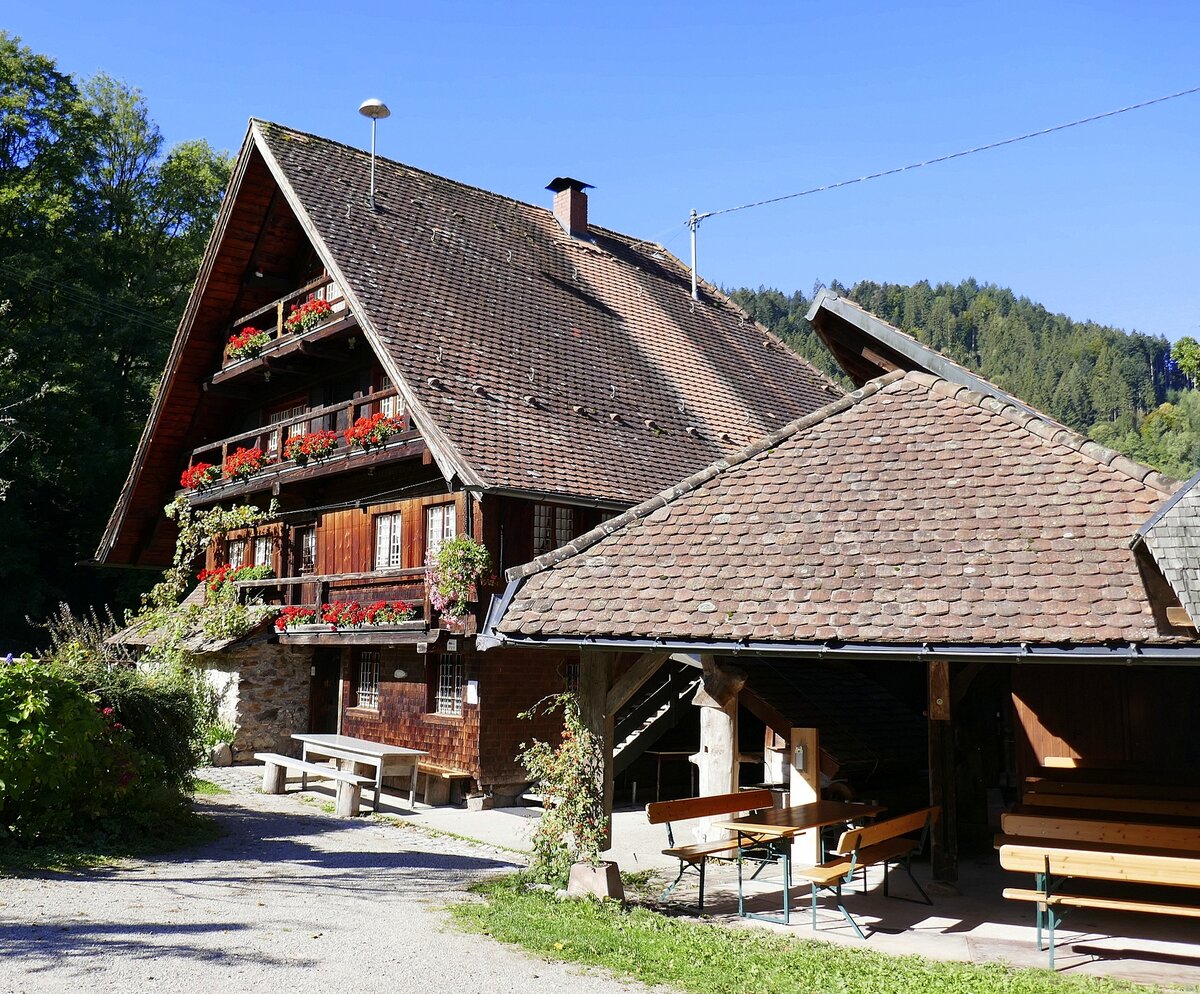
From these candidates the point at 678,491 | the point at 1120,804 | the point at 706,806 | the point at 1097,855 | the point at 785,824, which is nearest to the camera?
the point at 1097,855

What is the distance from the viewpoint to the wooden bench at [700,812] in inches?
381

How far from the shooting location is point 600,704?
9859 mm

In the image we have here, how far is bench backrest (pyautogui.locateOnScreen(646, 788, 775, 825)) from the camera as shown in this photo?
32.2 feet

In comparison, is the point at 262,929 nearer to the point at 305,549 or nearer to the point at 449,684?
the point at 449,684

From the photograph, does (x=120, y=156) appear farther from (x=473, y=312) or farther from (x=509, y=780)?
(x=509, y=780)

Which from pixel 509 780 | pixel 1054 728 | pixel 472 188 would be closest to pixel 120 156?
pixel 472 188

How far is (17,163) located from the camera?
107 feet

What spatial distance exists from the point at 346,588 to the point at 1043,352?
91.4 m

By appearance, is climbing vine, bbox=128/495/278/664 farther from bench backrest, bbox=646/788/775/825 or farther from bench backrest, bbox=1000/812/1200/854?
bench backrest, bbox=1000/812/1200/854

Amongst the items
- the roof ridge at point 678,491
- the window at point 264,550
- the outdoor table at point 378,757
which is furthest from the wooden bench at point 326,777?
the roof ridge at point 678,491

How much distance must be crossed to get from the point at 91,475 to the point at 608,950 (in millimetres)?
27435

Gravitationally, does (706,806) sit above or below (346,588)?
below

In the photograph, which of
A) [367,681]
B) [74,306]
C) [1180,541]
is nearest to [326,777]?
[367,681]

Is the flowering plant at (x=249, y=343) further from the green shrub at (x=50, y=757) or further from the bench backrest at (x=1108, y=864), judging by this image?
the bench backrest at (x=1108, y=864)
